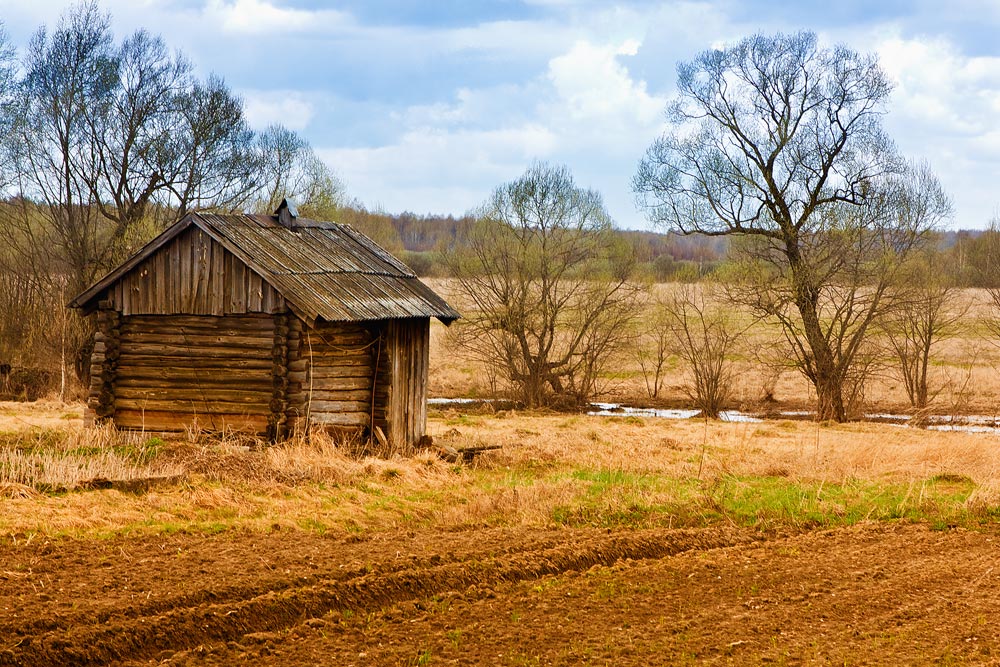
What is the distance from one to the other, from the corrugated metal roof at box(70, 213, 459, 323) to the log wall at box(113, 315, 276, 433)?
88cm

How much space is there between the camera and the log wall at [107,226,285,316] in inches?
687

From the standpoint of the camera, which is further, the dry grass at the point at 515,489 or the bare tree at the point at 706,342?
the bare tree at the point at 706,342

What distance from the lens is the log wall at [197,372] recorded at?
17516 millimetres

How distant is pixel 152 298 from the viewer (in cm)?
1800

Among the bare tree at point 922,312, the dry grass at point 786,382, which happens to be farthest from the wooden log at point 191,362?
the bare tree at point 922,312

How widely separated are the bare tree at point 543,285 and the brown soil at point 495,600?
72.0ft

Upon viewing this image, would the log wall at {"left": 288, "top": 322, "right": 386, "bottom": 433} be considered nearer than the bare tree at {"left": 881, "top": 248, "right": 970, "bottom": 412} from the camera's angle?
Yes

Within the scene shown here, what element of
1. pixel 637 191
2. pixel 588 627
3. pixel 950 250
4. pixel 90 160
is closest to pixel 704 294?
pixel 637 191

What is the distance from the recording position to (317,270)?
18422 millimetres

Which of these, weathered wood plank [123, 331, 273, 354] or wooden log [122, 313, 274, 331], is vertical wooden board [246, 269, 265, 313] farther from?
weathered wood plank [123, 331, 273, 354]

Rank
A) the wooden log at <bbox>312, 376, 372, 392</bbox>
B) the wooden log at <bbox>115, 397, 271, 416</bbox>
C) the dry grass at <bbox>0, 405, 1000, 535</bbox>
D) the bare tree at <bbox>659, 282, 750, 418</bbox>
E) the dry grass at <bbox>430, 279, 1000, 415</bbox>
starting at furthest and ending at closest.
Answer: the dry grass at <bbox>430, 279, 1000, 415</bbox> < the bare tree at <bbox>659, 282, 750, 418</bbox> < the wooden log at <bbox>312, 376, 372, 392</bbox> < the wooden log at <bbox>115, 397, 271, 416</bbox> < the dry grass at <bbox>0, 405, 1000, 535</bbox>

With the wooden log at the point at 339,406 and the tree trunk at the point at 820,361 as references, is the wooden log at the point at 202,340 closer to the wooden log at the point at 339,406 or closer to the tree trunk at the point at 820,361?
the wooden log at the point at 339,406

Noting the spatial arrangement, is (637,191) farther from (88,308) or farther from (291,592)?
(291,592)

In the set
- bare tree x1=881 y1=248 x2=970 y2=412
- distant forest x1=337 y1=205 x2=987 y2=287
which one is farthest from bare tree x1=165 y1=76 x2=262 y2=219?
bare tree x1=881 y1=248 x2=970 y2=412
